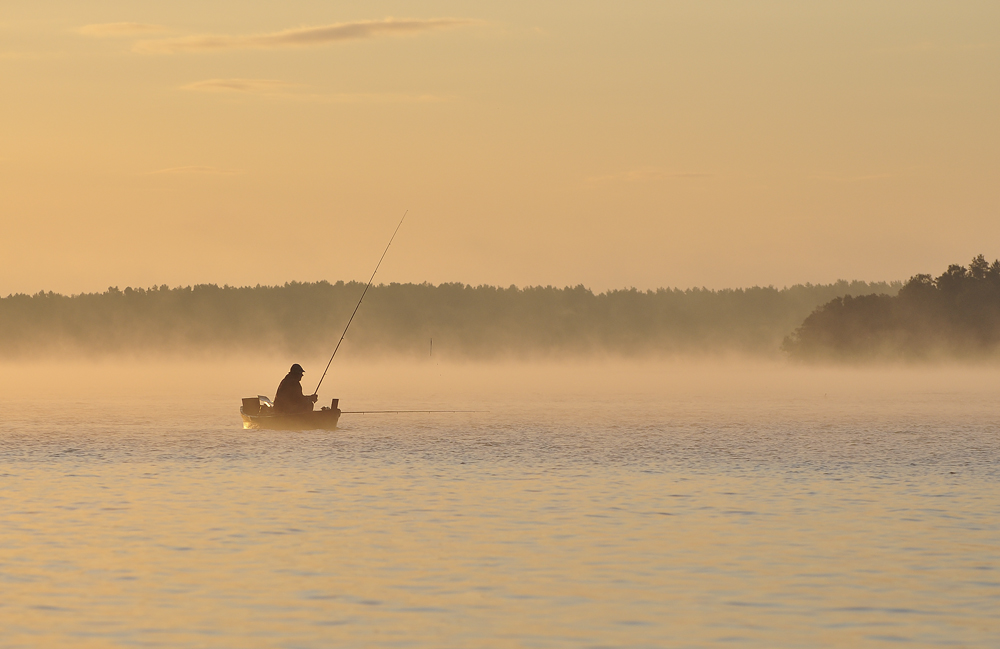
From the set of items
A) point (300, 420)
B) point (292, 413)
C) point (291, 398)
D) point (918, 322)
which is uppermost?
→ point (918, 322)

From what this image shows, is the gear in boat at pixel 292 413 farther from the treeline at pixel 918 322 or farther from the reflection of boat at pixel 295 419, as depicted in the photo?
the treeline at pixel 918 322

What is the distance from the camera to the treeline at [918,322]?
131375mm

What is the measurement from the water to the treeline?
89450 millimetres

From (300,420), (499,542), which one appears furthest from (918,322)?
(499,542)

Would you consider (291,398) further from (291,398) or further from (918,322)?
(918,322)

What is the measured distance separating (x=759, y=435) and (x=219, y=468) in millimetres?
21516

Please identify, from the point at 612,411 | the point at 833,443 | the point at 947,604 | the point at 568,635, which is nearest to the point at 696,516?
the point at 947,604

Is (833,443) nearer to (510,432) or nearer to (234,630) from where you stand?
(510,432)

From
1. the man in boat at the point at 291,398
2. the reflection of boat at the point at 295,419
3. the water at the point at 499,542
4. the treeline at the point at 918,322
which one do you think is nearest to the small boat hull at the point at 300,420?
the reflection of boat at the point at 295,419

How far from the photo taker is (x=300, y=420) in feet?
159

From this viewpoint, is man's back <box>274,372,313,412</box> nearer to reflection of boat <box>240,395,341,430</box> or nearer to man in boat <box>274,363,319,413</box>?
man in boat <box>274,363,319,413</box>

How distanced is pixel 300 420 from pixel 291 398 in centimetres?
93

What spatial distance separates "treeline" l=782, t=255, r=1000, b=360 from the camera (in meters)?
131

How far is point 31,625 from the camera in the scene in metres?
14.9
